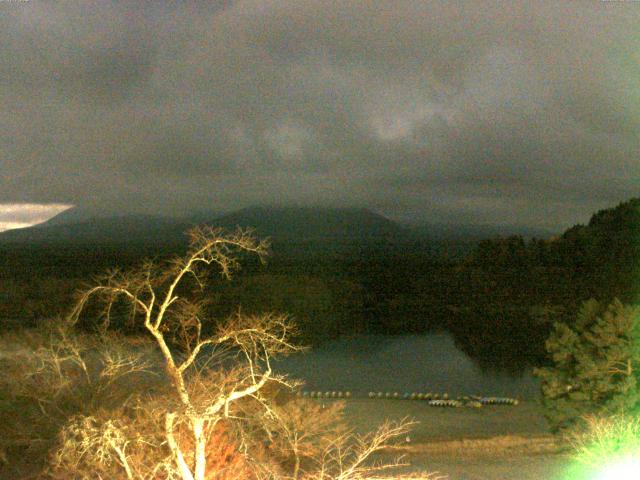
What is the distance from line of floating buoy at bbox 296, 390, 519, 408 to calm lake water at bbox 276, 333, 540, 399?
0.98m

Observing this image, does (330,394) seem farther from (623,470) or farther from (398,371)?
(623,470)

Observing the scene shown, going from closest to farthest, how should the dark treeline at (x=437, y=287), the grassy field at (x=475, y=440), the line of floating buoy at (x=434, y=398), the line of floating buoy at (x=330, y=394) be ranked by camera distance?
the grassy field at (x=475, y=440)
the line of floating buoy at (x=434, y=398)
the line of floating buoy at (x=330, y=394)
the dark treeline at (x=437, y=287)

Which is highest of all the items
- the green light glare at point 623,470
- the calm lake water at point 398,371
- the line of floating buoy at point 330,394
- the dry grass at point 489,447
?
the green light glare at point 623,470

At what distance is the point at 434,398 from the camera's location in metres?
28.9

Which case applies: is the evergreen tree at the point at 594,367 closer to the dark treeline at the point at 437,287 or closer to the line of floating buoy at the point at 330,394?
the line of floating buoy at the point at 330,394

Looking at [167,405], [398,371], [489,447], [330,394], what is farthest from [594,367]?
[398,371]

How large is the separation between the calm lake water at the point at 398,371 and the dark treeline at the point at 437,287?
2118mm

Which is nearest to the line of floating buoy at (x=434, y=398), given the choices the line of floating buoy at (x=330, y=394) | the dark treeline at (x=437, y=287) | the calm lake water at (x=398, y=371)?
the line of floating buoy at (x=330, y=394)

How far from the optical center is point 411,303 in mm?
56844

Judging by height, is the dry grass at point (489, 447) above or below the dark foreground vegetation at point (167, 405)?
below

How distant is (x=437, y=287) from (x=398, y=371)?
77.0 ft

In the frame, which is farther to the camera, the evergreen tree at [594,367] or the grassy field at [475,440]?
the evergreen tree at [594,367]

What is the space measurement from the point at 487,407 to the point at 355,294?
3014cm

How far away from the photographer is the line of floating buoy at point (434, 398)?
27.0m
